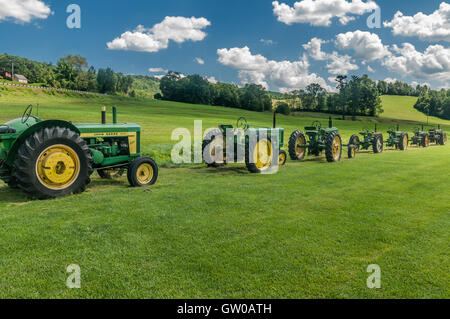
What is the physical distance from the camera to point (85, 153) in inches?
268

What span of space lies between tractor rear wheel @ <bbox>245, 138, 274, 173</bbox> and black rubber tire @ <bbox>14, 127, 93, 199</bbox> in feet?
15.9

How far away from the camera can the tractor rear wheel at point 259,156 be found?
10.0m

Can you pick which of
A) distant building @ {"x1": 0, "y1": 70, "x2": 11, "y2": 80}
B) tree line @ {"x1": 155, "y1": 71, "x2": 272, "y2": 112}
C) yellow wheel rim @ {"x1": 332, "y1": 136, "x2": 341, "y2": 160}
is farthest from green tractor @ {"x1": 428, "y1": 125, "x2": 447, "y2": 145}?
distant building @ {"x1": 0, "y1": 70, "x2": 11, "y2": 80}

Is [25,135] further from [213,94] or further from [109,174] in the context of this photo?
[213,94]

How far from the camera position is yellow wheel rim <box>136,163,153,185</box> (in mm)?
7910

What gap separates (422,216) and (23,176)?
7319 mm

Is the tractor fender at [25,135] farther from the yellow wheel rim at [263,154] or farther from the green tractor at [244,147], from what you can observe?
the yellow wheel rim at [263,154]

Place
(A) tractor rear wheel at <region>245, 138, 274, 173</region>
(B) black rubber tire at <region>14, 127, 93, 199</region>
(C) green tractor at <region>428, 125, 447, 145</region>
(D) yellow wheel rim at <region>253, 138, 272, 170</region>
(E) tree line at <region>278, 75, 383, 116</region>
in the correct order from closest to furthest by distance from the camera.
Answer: (B) black rubber tire at <region>14, 127, 93, 199</region>, (A) tractor rear wheel at <region>245, 138, 274, 173</region>, (D) yellow wheel rim at <region>253, 138, 272, 170</region>, (C) green tractor at <region>428, 125, 447, 145</region>, (E) tree line at <region>278, 75, 383, 116</region>

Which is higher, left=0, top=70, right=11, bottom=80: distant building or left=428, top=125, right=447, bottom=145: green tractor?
left=0, top=70, right=11, bottom=80: distant building

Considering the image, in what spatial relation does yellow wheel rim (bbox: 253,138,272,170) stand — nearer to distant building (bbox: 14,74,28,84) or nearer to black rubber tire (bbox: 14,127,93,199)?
black rubber tire (bbox: 14,127,93,199)

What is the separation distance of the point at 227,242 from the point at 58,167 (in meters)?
4.22

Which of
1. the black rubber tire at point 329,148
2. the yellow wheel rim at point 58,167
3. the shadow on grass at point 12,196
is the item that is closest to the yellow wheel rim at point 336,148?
the black rubber tire at point 329,148

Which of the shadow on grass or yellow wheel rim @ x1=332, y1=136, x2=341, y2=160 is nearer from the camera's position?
the shadow on grass

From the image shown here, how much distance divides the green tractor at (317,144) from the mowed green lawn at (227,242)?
5.74 m
